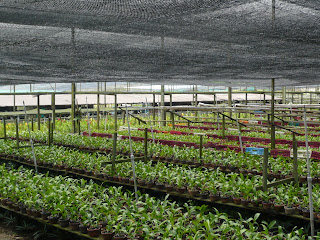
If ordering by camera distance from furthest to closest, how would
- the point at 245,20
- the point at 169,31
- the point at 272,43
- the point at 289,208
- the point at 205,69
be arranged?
the point at 205,69, the point at 289,208, the point at 272,43, the point at 169,31, the point at 245,20

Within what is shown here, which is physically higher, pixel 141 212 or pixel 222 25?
pixel 222 25

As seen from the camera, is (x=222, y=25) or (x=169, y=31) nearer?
(x=222, y=25)

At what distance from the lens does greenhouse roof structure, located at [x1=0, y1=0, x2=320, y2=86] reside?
106 inches

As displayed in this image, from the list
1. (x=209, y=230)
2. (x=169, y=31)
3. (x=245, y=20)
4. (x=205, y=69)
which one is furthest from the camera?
(x=205, y=69)

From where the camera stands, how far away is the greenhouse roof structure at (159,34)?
2686 mm

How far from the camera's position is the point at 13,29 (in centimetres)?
351

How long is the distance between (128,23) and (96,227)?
223 cm

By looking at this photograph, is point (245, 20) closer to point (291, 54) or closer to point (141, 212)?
point (291, 54)

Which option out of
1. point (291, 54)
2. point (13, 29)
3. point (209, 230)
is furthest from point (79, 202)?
point (291, 54)

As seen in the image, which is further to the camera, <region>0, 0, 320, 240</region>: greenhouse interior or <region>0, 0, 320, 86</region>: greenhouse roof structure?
<region>0, 0, 320, 240</region>: greenhouse interior

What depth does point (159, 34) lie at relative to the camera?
11.9ft

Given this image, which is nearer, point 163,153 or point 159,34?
point 159,34

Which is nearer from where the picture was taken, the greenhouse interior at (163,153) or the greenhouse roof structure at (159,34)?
the greenhouse roof structure at (159,34)

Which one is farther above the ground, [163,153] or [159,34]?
[159,34]
